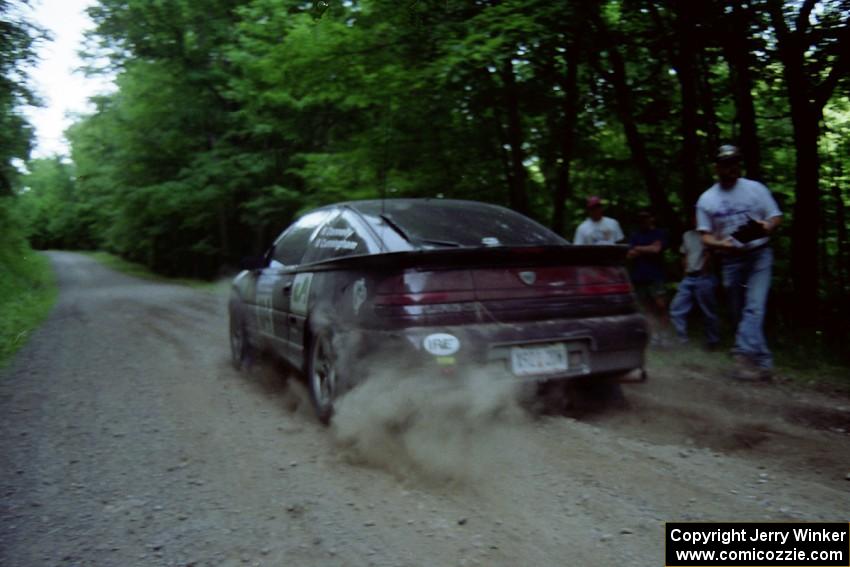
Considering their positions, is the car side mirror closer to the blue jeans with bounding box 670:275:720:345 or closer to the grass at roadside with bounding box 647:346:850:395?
the grass at roadside with bounding box 647:346:850:395

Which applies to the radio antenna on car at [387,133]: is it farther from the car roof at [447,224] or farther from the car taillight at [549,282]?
the car taillight at [549,282]

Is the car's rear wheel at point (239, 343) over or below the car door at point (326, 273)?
below

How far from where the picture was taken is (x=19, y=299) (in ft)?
51.3

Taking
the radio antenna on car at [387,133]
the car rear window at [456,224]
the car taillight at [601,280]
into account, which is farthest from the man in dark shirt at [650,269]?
the radio antenna on car at [387,133]

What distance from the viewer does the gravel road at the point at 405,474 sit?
2705 millimetres

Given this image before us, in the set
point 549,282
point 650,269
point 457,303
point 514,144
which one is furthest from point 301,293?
point 514,144

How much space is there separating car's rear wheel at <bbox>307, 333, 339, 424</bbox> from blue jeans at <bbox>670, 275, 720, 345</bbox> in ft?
14.2

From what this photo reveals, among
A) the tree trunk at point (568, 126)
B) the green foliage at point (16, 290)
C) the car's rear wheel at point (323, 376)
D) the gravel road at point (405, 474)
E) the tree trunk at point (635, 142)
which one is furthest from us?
the green foliage at point (16, 290)

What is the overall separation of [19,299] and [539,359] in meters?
15.5

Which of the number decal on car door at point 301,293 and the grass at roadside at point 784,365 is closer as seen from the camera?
the number decal on car door at point 301,293

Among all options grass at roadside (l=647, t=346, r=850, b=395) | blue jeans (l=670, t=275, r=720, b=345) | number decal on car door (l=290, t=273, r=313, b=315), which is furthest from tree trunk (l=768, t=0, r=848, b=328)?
number decal on car door (l=290, t=273, r=313, b=315)

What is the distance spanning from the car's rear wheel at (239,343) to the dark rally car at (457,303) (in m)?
1.86

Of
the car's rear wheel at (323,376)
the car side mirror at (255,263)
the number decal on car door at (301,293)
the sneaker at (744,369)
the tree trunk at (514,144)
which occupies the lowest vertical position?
the sneaker at (744,369)

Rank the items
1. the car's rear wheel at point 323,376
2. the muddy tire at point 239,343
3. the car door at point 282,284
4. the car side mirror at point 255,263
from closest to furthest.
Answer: the car's rear wheel at point 323,376
the car door at point 282,284
the car side mirror at point 255,263
the muddy tire at point 239,343
